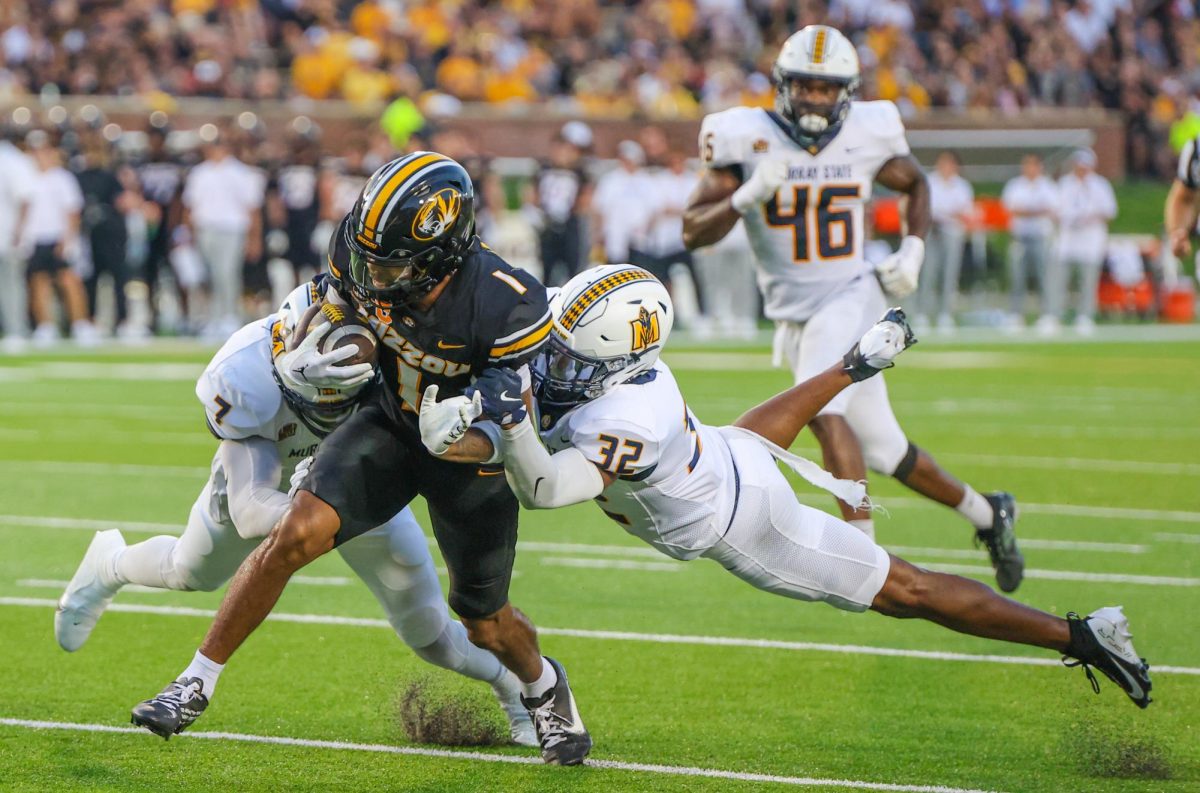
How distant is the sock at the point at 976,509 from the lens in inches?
246

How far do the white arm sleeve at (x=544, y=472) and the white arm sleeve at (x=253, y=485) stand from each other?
69cm

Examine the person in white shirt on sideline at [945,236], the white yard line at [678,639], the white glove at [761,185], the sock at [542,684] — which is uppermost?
the white glove at [761,185]

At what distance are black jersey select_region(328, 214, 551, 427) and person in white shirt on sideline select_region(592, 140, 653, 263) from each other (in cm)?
1262

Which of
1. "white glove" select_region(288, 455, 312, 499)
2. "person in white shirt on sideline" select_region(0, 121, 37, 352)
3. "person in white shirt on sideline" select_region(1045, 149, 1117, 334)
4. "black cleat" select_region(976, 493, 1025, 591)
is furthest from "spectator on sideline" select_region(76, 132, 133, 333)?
"white glove" select_region(288, 455, 312, 499)

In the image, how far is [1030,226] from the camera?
18.2 meters

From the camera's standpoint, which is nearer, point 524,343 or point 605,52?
point 524,343

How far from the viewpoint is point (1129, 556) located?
6875 mm

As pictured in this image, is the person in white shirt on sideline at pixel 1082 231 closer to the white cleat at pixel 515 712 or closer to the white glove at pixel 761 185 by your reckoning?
the white glove at pixel 761 185

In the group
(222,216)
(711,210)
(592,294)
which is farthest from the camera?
(222,216)

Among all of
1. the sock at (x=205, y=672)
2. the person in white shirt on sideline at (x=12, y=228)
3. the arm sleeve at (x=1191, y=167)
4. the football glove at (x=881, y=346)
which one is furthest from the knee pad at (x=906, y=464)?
the person in white shirt on sideline at (x=12, y=228)

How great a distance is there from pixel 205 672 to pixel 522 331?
→ 1069mm

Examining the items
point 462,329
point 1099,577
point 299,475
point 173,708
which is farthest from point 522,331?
point 1099,577

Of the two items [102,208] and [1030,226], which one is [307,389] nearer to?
[102,208]

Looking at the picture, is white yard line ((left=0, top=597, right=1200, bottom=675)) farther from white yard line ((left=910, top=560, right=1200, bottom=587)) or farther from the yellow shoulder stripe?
the yellow shoulder stripe
